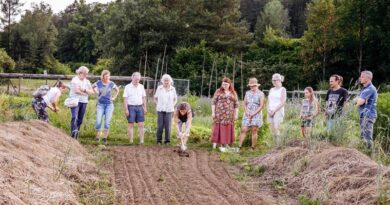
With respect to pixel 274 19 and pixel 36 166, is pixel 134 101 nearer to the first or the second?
pixel 36 166

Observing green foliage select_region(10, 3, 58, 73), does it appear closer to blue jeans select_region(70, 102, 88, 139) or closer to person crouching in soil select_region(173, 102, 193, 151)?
blue jeans select_region(70, 102, 88, 139)

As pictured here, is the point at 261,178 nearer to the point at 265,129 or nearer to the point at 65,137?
the point at 265,129

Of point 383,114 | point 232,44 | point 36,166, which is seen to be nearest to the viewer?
point 36,166

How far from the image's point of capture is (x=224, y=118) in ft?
29.1

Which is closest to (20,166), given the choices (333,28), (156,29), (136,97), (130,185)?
(130,185)

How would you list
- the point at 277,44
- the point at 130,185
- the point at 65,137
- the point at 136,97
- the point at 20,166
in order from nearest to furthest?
the point at 20,166 → the point at 130,185 → the point at 65,137 → the point at 136,97 → the point at 277,44

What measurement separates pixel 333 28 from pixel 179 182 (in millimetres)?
24508

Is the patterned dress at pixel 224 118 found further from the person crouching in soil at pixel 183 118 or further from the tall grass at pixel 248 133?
the person crouching in soil at pixel 183 118

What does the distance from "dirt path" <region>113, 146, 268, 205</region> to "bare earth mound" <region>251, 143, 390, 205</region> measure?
49 centimetres

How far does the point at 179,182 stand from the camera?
229 inches

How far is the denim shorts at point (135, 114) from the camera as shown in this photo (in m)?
9.05

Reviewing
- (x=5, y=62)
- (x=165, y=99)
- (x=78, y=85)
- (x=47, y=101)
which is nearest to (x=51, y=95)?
(x=47, y=101)

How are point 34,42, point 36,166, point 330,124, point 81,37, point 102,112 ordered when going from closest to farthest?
1. point 36,166
2. point 330,124
3. point 102,112
4. point 34,42
5. point 81,37

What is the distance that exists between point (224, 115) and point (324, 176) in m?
3.67
